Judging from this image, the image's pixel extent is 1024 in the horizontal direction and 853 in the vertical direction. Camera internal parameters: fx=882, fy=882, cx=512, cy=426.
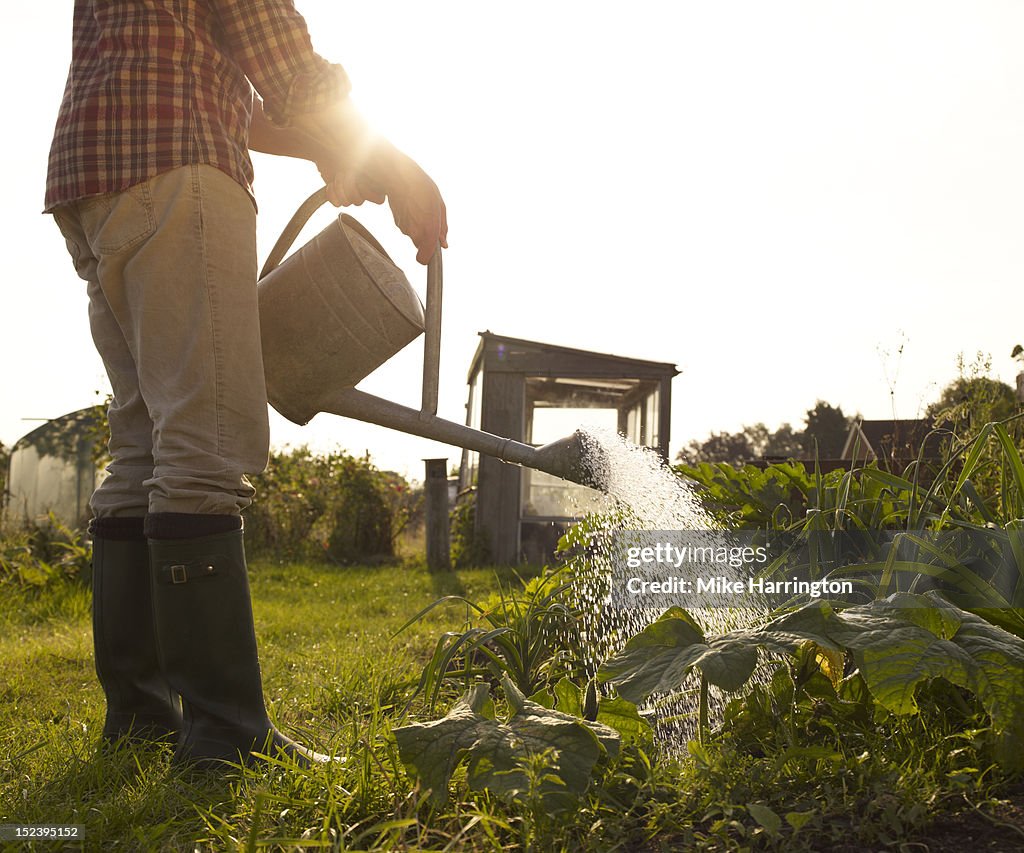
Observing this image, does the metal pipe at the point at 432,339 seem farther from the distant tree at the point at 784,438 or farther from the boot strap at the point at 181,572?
the distant tree at the point at 784,438

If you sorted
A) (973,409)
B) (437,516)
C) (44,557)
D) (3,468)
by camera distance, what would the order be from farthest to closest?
(3,468) → (437,516) → (44,557) → (973,409)

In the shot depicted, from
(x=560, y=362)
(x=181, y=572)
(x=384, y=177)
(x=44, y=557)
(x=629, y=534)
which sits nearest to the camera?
(x=181, y=572)

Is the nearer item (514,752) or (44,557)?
(514,752)

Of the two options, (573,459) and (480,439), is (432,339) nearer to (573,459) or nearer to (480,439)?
(480,439)

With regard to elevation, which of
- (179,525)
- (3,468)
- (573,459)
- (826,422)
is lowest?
(179,525)

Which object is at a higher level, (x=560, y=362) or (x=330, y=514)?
(x=560, y=362)

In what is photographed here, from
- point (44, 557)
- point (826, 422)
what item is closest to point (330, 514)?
point (44, 557)

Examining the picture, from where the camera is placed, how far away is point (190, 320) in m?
1.47

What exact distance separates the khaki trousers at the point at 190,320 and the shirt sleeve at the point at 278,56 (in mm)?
180

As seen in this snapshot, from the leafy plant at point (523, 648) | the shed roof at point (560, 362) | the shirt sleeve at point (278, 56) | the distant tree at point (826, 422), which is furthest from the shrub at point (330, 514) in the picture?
the distant tree at point (826, 422)

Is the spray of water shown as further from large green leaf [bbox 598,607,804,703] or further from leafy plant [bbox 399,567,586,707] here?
large green leaf [bbox 598,607,804,703]

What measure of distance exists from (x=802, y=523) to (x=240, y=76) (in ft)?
4.65

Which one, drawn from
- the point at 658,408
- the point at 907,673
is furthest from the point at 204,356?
the point at 658,408

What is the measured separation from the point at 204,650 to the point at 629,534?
1081 millimetres
